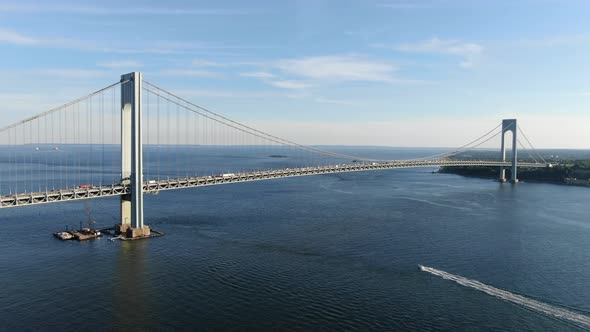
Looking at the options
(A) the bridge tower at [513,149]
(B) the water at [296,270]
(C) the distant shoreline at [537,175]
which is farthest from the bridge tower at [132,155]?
(C) the distant shoreline at [537,175]

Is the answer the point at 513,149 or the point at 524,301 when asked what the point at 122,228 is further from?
the point at 513,149

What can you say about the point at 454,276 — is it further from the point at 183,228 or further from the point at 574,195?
the point at 574,195

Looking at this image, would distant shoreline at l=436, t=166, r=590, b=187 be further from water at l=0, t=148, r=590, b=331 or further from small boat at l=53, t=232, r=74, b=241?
small boat at l=53, t=232, r=74, b=241

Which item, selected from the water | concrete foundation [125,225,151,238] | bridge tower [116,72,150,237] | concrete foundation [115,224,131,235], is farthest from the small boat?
concrete foundation [125,225,151,238]

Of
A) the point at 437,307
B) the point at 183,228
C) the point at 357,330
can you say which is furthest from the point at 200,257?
the point at 437,307

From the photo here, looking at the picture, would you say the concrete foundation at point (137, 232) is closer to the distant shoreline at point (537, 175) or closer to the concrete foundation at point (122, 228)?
the concrete foundation at point (122, 228)

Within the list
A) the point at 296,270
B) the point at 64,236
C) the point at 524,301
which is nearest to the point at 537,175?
the point at 524,301

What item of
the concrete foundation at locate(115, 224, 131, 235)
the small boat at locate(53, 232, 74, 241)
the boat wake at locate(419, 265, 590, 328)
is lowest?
the boat wake at locate(419, 265, 590, 328)
